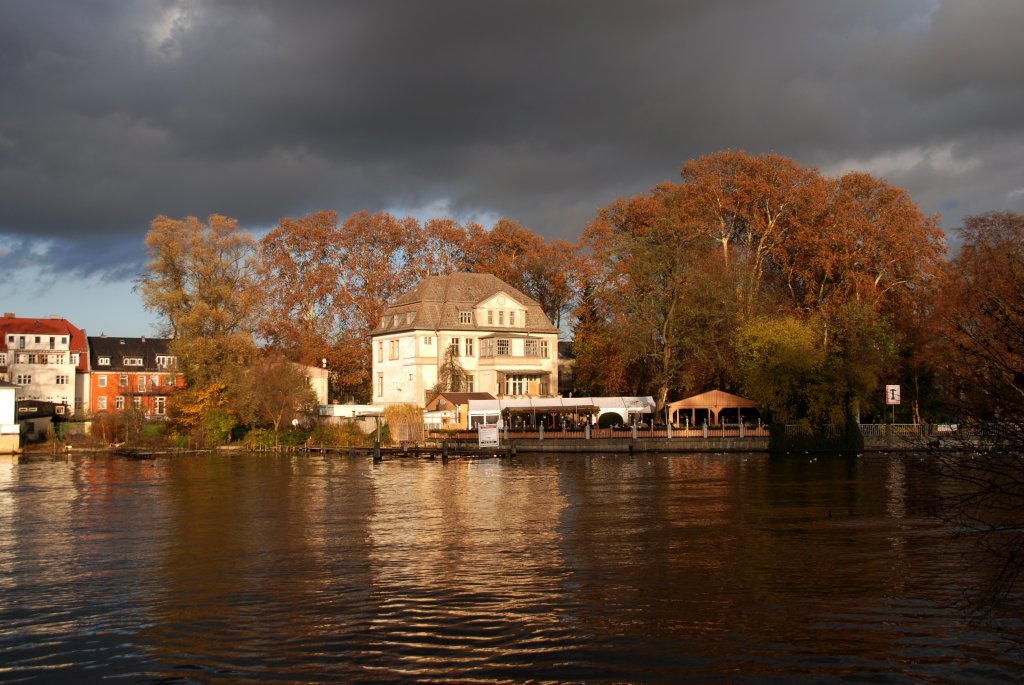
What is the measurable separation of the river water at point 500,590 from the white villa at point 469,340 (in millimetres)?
41625

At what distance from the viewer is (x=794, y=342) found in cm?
6259

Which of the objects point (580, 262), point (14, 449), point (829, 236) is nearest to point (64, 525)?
point (14, 449)

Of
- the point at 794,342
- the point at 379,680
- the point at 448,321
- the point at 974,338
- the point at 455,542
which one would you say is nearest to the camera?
the point at 974,338

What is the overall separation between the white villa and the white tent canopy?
19.7 ft

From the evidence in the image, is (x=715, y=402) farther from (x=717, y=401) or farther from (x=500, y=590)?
(x=500, y=590)

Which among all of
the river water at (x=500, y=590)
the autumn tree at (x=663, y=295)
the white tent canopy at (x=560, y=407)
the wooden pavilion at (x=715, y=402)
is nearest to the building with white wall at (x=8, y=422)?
the white tent canopy at (x=560, y=407)

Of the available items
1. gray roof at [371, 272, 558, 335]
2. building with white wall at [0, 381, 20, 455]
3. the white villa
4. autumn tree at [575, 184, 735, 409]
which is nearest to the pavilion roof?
autumn tree at [575, 184, 735, 409]

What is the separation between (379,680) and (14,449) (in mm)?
66725

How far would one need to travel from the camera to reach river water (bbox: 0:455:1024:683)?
15.7 m

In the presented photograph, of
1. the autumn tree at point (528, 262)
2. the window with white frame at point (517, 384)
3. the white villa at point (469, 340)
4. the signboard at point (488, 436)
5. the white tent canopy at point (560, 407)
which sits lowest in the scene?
the signboard at point (488, 436)

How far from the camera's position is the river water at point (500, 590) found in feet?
51.5

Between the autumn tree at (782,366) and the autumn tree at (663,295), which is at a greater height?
the autumn tree at (663,295)

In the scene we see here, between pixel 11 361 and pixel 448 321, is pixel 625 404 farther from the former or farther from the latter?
pixel 11 361

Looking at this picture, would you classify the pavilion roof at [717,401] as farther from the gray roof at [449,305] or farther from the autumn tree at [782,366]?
the gray roof at [449,305]
